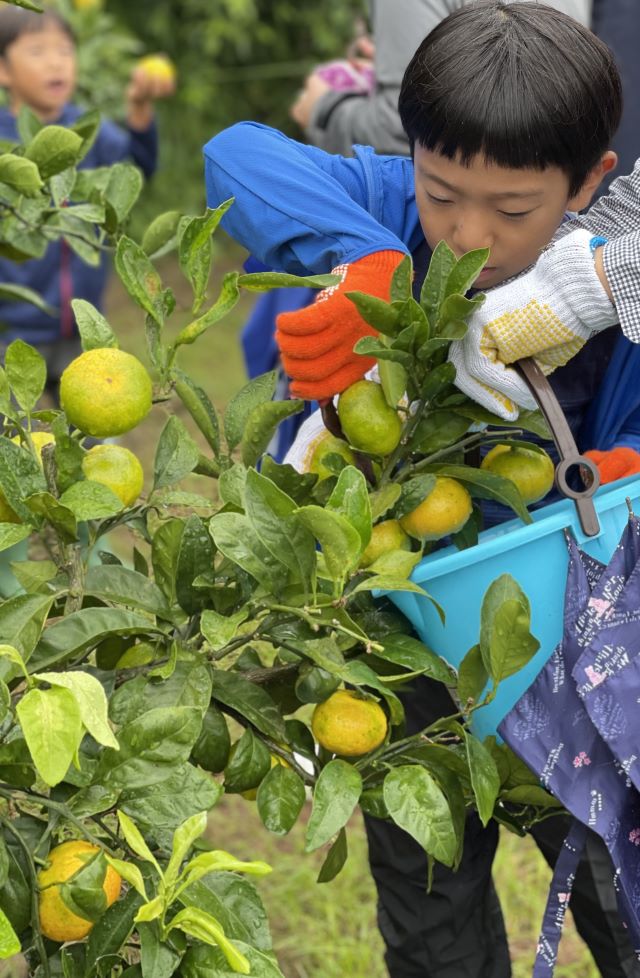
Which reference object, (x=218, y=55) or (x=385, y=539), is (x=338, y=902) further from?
(x=218, y=55)

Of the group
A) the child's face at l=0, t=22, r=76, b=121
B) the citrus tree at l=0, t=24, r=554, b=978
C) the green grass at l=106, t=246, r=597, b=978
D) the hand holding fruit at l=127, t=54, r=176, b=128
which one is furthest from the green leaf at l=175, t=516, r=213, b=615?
the hand holding fruit at l=127, t=54, r=176, b=128

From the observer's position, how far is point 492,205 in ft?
3.22

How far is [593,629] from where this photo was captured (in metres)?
0.84

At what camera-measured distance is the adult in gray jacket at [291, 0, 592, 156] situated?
67.3 inches

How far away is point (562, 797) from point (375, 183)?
586 mm

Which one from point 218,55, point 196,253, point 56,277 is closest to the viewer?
point 196,253

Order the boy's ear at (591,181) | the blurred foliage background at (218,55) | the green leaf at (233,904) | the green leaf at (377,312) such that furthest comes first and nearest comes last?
1. the blurred foliage background at (218,55)
2. the boy's ear at (591,181)
3. the green leaf at (377,312)
4. the green leaf at (233,904)

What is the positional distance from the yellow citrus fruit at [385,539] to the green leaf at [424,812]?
0.17 metres

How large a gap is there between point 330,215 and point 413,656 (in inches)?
15.0

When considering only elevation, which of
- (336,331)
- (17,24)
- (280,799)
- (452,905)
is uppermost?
(336,331)

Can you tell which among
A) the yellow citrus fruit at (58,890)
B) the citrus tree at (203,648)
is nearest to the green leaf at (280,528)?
the citrus tree at (203,648)

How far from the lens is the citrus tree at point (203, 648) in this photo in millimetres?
717

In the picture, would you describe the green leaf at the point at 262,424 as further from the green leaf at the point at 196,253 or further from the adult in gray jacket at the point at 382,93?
the adult in gray jacket at the point at 382,93

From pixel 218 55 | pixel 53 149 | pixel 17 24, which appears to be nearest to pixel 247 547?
pixel 53 149
